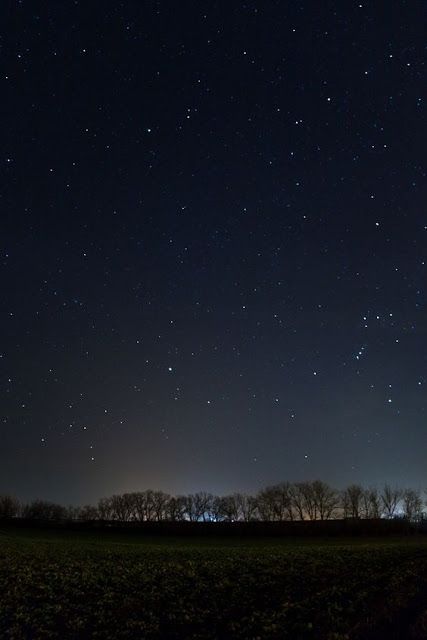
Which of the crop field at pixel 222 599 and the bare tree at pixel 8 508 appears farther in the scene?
the bare tree at pixel 8 508

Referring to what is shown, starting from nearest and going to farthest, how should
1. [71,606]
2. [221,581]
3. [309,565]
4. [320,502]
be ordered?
1. [71,606]
2. [221,581]
3. [309,565]
4. [320,502]

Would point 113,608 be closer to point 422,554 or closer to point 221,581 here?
point 221,581

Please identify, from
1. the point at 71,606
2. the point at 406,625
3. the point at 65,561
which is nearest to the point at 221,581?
the point at 71,606

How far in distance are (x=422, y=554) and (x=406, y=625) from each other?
73.1 ft

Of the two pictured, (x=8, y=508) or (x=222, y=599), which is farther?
(x=8, y=508)

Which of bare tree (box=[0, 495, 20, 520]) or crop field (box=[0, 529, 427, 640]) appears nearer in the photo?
crop field (box=[0, 529, 427, 640])

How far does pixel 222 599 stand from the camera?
2381cm

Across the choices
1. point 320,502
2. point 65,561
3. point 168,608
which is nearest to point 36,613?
point 168,608

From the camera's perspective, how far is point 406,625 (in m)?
18.4

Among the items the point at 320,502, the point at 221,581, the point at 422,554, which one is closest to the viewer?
the point at 221,581

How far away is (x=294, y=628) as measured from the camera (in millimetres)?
19125

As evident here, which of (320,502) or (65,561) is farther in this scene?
(320,502)

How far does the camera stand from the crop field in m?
19.4

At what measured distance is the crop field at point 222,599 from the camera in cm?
1942
